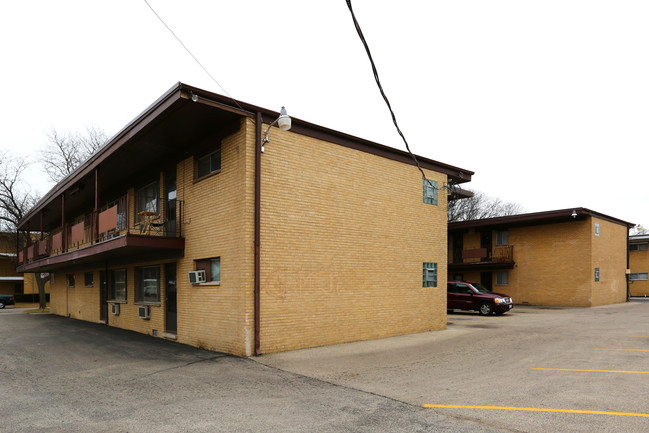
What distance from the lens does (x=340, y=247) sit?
497 inches

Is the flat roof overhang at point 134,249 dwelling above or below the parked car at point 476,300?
above

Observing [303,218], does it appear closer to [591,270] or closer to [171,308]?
[171,308]

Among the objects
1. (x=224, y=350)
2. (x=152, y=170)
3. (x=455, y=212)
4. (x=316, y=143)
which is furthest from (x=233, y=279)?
(x=455, y=212)

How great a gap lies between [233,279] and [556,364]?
7161mm

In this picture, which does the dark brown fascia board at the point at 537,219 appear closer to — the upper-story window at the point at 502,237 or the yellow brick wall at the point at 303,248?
the upper-story window at the point at 502,237

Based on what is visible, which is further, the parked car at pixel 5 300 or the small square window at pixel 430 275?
the parked car at pixel 5 300

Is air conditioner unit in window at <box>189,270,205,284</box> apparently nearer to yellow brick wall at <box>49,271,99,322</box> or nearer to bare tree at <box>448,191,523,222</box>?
yellow brick wall at <box>49,271,99,322</box>

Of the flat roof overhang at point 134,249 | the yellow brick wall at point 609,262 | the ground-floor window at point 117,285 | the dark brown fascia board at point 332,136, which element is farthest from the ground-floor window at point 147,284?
the yellow brick wall at point 609,262

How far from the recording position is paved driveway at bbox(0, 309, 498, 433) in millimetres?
5676

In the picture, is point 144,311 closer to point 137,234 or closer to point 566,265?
point 137,234

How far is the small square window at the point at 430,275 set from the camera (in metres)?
15.5

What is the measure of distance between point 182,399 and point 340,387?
98.8 inches

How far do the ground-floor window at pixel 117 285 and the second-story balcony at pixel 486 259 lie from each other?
20634 millimetres

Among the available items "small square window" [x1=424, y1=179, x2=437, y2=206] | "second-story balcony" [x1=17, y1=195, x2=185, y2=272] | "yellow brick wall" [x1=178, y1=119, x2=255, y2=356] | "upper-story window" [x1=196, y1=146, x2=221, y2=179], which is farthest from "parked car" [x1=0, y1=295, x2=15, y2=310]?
"small square window" [x1=424, y1=179, x2=437, y2=206]
